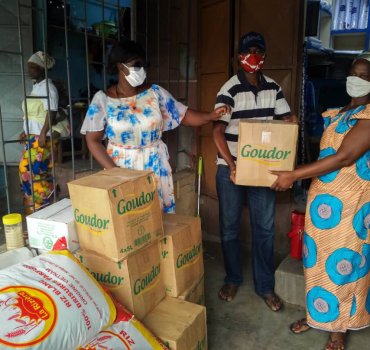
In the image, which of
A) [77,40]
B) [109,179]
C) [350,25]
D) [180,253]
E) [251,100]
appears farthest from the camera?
[350,25]

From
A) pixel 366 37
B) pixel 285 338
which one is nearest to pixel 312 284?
pixel 285 338

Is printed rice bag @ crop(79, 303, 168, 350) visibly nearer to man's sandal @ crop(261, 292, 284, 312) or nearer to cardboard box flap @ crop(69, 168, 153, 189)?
cardboard box flap @ crop(69, 168, 153, 189)

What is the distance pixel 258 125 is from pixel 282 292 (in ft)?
4.28

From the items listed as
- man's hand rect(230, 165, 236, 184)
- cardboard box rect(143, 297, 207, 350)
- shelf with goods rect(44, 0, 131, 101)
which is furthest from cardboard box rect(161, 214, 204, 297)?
shelf with goods rect(44, 0, 131, 101)

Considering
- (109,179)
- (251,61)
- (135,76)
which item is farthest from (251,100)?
(109,179)

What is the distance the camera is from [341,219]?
1984 millimetres

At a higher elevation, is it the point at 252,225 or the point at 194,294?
the point at 252,225

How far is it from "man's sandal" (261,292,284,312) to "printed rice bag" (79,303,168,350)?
1153mm

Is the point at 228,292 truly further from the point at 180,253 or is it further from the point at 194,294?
the point at 180,253

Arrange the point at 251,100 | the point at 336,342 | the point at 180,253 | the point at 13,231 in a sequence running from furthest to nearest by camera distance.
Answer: the point at 251,100 → the point at 336,342 → the point at 180,253 → the point at 13,231

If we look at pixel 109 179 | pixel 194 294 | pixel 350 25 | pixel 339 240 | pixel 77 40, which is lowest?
pixel 194 294

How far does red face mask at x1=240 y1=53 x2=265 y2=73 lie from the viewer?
7.68 ft

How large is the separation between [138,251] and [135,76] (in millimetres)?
943

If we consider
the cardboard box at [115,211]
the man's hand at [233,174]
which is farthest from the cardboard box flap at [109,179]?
the man's hand at [233,174]
